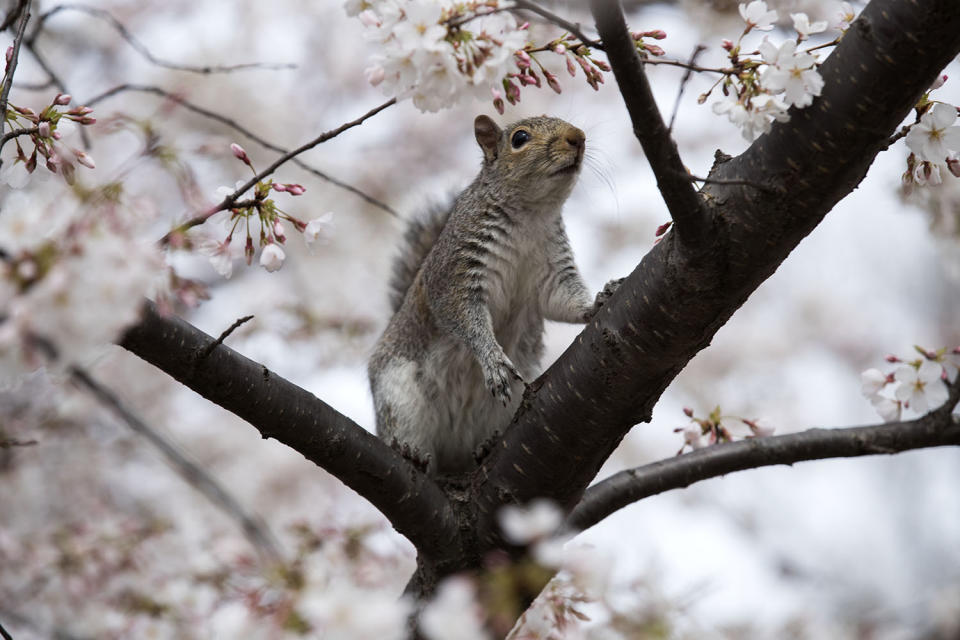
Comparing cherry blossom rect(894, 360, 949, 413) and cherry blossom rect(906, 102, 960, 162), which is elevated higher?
cherry blossom rect(906, 102, 960, 162)

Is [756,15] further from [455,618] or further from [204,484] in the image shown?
[204,484]

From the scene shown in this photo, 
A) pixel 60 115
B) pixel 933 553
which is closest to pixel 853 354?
pixel 933 553

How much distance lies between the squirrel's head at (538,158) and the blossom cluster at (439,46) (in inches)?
62.6

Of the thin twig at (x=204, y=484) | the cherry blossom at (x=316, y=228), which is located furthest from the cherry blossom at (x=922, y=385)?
the thin twig at (x=204, y=484)

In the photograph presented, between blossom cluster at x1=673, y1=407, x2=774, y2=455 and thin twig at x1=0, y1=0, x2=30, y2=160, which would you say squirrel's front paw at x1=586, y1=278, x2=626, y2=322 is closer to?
blossom cluster at x1=673, y1=407, x2=774, y2=455

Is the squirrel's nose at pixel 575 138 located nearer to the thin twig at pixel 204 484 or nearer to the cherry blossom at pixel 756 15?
the cherry blossom at pixel 756 15

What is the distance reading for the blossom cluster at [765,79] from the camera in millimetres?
1813

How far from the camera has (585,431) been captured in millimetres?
2363

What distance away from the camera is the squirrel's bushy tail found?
14.4 feet

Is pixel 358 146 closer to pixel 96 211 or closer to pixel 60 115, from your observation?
pixel 60 115

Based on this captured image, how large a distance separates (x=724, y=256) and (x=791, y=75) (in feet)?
1.29

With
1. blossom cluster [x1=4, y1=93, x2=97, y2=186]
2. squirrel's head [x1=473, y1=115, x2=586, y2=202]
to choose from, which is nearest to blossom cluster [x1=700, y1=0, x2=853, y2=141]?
blossom cluster [x1=4, y1=93, x2=97, y2=186]

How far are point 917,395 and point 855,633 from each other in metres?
4.27

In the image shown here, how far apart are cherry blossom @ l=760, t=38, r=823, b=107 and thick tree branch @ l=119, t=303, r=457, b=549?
1.31 m
